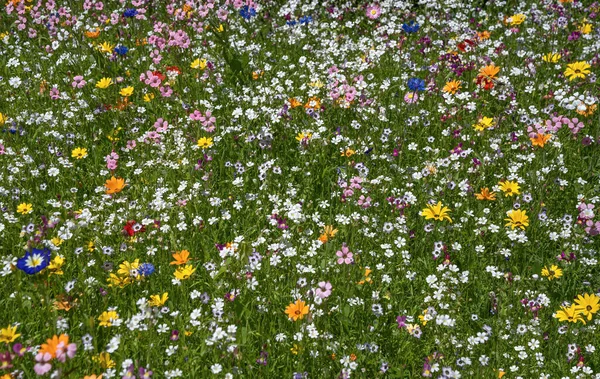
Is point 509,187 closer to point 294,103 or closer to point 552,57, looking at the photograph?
point 294,103

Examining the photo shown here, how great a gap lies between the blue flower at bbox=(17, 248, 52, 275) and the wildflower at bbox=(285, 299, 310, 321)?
1232 mm

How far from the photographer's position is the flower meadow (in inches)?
134

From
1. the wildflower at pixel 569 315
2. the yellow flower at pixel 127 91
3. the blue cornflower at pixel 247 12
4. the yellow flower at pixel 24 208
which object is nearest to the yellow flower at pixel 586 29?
the blue cornflower at pixel 247 12

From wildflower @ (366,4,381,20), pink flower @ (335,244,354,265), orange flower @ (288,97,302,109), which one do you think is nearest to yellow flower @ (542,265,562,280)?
pink flower @ (335,244,354,265)

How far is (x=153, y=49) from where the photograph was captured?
6762 mm

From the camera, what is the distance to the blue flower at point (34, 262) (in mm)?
3162

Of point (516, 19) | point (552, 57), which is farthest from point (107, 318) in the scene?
point (516, 19)

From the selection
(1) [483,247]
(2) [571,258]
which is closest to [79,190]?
(1) [483,247]

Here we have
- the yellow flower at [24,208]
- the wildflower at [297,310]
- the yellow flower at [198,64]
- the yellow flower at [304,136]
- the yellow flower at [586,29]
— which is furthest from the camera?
the yellow flower at [586,29]

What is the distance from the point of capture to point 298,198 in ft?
15.4

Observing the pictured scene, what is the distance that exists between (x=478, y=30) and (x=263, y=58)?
262cm

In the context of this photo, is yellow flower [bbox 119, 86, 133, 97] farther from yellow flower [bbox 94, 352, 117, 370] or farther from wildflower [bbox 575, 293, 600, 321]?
wildflower [bbox 575, 293, 600, 321]

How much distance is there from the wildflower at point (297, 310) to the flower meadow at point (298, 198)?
0.01 meters

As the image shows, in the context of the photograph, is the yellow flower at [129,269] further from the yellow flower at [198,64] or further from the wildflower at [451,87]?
the wildflower at [451,87]
